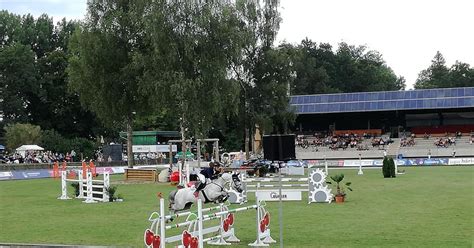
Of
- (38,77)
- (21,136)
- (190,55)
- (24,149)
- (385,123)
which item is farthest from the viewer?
(385,123)

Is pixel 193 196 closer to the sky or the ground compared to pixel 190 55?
closer to the ground

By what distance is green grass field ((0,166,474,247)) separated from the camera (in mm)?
13297

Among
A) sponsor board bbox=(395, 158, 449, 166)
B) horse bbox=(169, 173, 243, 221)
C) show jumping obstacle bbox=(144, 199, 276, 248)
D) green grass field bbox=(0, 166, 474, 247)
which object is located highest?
horse bbox=(169, 173, 243, 221)

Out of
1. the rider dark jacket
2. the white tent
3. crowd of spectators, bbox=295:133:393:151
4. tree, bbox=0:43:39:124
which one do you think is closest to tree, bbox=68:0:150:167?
the white tent

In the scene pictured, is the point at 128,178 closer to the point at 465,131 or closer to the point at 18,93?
the point at 18,93

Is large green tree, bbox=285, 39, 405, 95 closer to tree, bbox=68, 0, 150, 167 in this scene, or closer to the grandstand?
the grandstand

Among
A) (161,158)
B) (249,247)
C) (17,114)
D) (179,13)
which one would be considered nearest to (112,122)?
(179,13)

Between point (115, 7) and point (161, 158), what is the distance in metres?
25.9

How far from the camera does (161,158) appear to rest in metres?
64.2

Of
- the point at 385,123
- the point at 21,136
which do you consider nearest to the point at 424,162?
the point at 385,123

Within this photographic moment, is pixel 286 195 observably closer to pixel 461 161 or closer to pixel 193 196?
pixel 193 196

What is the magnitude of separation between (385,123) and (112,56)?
49.8 meters

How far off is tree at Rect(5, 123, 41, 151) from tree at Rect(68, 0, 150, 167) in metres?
27.0

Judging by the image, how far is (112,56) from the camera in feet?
130
